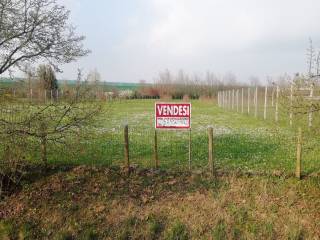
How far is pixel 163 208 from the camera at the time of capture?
639 centimetres

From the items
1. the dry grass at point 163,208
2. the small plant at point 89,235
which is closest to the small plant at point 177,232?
the dry grass at point 163,208

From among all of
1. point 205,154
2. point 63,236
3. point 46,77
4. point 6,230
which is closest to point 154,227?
point 63,236

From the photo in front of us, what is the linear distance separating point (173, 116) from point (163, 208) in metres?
2.10

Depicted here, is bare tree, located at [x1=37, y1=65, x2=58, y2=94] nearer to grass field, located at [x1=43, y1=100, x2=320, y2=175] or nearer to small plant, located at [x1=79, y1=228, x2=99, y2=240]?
grass field, located at [x1=43, y1=100, x2=320, y2=175]

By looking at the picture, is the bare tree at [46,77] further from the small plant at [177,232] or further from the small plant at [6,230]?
the small plant at [177,232]

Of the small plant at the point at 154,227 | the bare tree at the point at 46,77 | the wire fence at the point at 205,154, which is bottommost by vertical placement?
the small plant at the point at 154,227

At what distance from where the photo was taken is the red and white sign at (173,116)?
749 centimetres

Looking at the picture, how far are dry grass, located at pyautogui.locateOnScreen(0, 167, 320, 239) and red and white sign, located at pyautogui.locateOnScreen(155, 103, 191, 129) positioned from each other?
113 cm

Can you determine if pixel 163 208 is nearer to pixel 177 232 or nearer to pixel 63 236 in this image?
pixel 177 232

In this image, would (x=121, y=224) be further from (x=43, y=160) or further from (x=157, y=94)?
(x=157, y=94)

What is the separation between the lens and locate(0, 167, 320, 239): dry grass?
19.5 ft

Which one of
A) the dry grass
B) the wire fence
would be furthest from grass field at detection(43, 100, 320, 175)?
the dry grass

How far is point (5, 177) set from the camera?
710 centimetres

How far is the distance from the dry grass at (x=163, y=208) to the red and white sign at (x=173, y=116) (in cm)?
113
